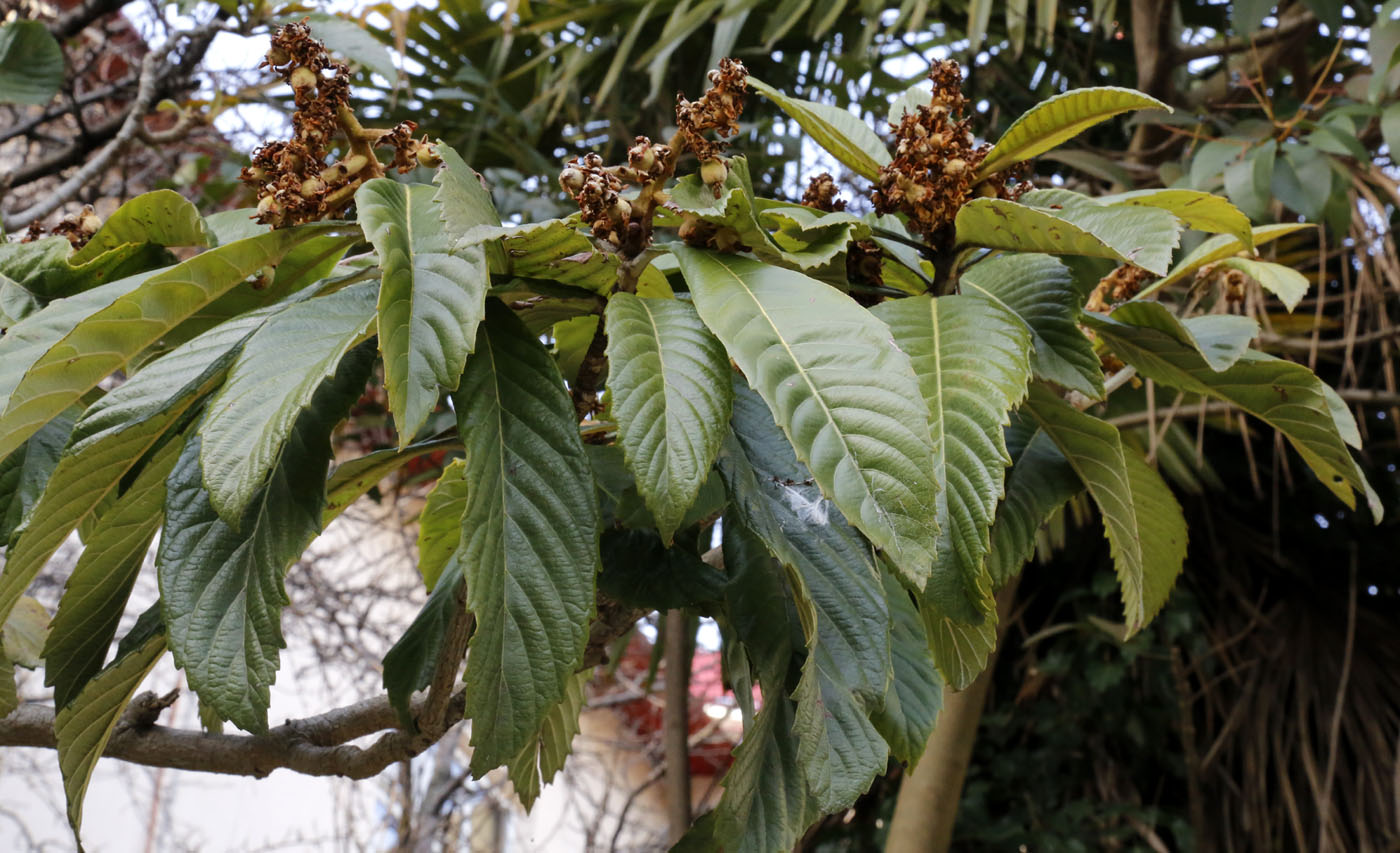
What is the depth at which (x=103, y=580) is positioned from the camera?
58cm

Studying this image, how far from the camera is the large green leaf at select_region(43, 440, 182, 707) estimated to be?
0.58 m

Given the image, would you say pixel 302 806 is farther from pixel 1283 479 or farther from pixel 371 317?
pixel 371 317

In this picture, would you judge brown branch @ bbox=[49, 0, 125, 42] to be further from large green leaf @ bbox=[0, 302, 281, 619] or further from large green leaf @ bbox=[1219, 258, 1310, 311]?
large green leaf @ bbox=[1219, 258, 1310, 311]

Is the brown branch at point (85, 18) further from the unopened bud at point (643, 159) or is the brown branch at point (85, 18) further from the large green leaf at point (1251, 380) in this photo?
the large green leaf at point (1251, 380)

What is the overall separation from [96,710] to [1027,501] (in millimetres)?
534

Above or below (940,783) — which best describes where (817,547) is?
above

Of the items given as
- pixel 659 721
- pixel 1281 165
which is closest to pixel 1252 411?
pixel 1281 165

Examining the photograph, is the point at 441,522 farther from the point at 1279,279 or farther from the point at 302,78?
→ the point at 1279,279

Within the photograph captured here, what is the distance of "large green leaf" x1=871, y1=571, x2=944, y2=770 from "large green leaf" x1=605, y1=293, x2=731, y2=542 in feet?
0.57

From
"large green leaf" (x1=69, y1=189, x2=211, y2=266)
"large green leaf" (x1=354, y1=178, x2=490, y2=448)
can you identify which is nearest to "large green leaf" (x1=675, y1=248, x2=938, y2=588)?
"large green leaf" (x1=354, y1=178, x2=490, y2=448)

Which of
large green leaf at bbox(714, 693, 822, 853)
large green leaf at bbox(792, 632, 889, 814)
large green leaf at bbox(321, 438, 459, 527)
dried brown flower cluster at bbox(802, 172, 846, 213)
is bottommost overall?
large green leaf at bbox(714, 693, 822, 853)

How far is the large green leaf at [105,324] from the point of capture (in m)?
0.50

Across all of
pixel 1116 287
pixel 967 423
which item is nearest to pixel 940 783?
pixel 1116 287

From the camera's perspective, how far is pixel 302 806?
127 inches
